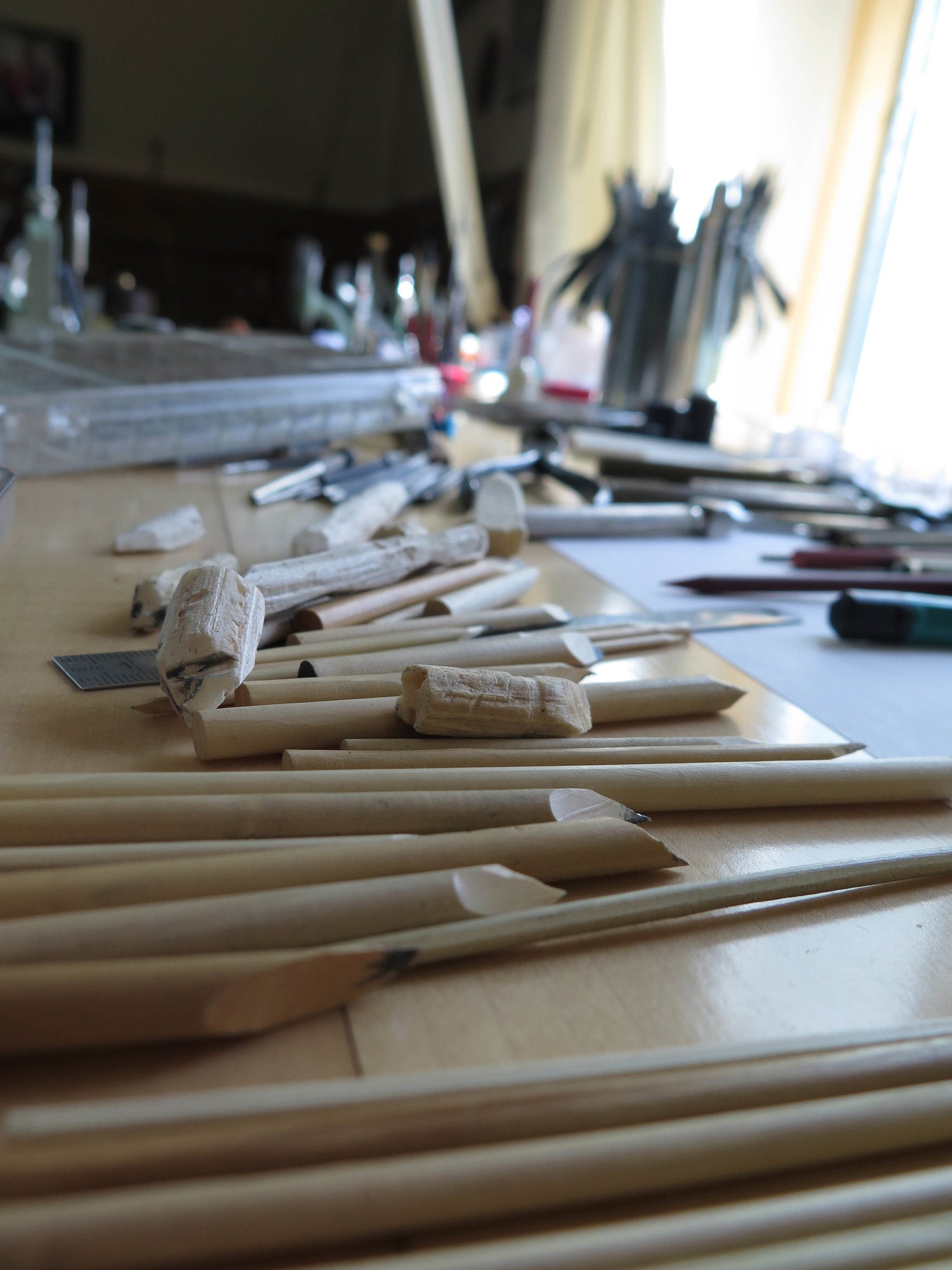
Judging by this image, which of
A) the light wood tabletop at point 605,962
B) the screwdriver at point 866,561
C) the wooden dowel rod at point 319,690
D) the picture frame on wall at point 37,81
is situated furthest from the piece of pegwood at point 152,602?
the picture frame on wall at point 37,81

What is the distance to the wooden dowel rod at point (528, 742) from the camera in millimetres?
448

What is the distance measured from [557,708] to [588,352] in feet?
6.32

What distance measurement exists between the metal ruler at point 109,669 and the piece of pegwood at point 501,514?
335 millimetres

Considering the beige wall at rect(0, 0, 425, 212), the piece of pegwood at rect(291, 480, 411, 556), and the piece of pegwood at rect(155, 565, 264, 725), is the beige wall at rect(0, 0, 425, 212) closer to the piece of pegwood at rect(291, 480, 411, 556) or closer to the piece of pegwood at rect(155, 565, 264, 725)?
the piece of pegwood at rect(291, 480, 411, 556)

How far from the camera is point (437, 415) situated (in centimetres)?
148

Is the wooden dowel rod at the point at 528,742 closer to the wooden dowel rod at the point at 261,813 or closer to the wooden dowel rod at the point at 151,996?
the wooden dowel rod at the point at 261,813

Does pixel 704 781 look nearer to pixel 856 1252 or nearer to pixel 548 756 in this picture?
pixel 548 756

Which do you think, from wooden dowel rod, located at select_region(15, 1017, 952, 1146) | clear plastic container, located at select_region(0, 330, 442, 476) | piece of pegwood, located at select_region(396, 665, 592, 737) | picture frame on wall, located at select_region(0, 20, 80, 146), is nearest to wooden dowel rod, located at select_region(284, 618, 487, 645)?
piece of pegwood, located at select_region(396, 665, 592, 737)

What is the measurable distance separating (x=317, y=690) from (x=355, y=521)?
0.35 metres

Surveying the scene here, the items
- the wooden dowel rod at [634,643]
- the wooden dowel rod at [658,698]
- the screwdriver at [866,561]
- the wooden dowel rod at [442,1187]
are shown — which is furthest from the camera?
the screwdriver at [866,561]

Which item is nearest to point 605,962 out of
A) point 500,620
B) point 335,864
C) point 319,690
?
point 335,864

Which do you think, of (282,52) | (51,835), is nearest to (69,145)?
(282,52)

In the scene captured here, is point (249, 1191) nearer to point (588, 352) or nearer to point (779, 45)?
point (588, 352)

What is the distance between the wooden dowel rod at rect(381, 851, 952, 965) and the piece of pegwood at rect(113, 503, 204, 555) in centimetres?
50
